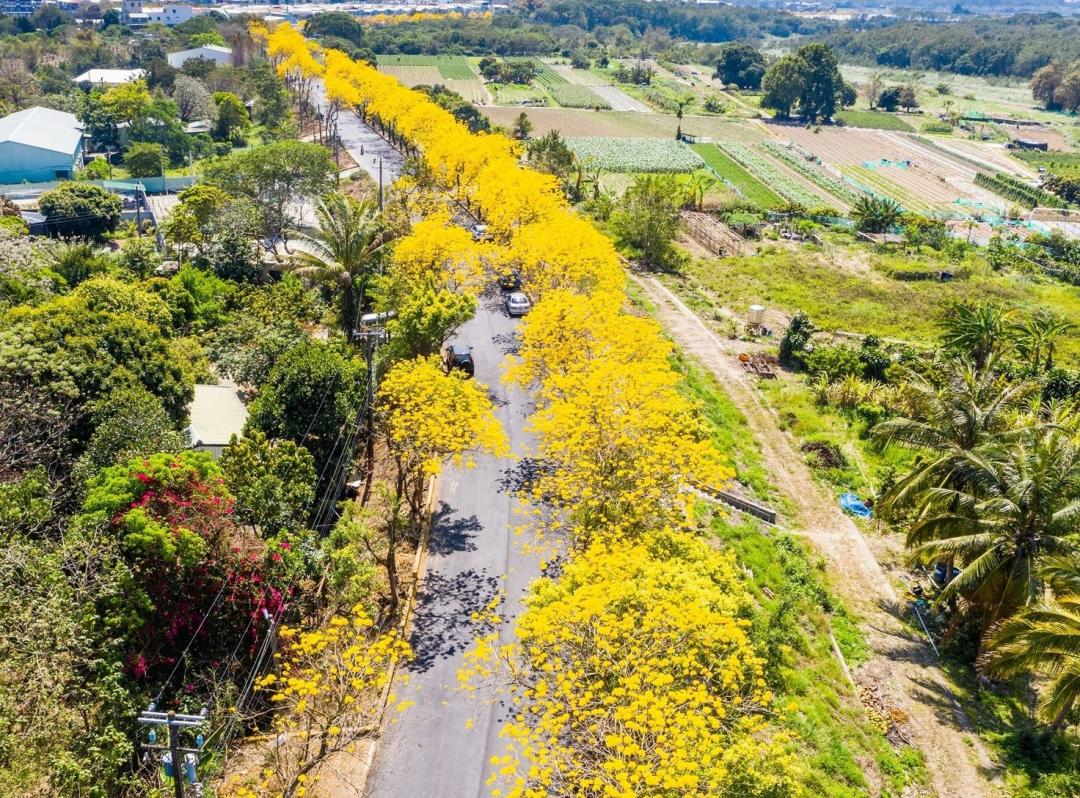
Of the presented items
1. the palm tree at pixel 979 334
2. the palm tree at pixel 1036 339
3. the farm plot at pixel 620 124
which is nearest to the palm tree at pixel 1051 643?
the palm tree at pixel 979 334

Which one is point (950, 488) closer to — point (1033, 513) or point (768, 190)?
point (1033, 513)

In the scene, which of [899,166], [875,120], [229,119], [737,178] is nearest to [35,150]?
[229,119]

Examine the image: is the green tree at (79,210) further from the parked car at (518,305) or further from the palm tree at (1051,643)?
the palm tree at (1051,643)

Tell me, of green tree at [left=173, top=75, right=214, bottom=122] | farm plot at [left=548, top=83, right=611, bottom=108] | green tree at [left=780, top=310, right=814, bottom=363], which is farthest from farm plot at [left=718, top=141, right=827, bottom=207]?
green tree at [left=173, top=75, right=214, bottom=122]

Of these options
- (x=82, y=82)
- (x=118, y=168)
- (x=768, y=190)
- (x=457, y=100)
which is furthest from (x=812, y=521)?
(x=82, y=82)

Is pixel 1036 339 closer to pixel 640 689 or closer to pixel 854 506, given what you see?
pixel 854 506

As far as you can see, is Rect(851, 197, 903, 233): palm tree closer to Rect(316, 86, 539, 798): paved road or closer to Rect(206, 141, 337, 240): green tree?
Rect(206, 141, 337, 240): green tree
